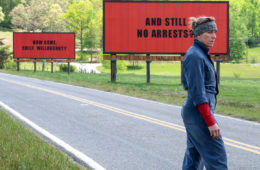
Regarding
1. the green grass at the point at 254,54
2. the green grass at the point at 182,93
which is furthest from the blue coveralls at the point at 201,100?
the green grass at the point at 254,54

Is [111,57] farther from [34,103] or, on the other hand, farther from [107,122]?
[107,122]

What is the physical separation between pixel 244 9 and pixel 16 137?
13180 centimetres

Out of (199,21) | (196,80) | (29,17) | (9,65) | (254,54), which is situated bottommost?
(9,65)

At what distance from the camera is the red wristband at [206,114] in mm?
4023

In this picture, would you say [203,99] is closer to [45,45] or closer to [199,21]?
[199,21]

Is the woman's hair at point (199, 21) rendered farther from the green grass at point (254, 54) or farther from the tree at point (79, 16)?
the green grass at point (254, 54)

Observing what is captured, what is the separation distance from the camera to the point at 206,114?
13.2 feet

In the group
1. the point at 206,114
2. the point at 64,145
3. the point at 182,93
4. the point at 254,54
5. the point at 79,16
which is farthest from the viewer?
the point at 254,54

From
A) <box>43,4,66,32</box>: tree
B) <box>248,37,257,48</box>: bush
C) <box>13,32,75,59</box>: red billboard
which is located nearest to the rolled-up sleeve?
<box>13,32,75,59</box>: red billboard

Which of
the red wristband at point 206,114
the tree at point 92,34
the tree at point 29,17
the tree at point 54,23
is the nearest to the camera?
the red wristband at point 206,114

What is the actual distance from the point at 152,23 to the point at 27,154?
2387 cm

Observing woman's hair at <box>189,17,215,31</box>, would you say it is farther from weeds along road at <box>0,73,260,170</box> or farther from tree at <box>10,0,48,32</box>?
tree at <box>10,0,48,32</box>

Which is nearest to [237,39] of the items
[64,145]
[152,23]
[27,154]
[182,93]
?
[152,23]

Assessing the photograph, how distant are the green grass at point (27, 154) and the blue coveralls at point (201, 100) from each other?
2.58 m
